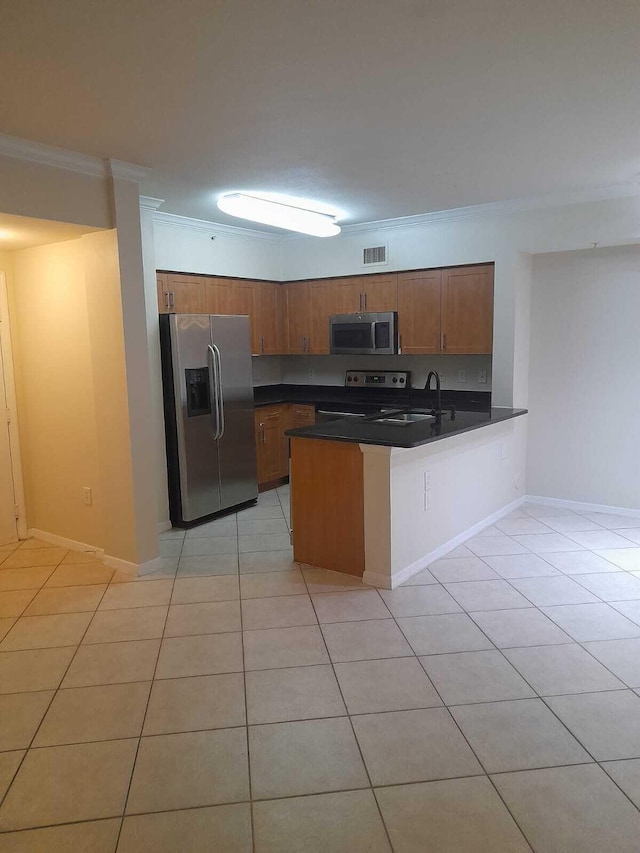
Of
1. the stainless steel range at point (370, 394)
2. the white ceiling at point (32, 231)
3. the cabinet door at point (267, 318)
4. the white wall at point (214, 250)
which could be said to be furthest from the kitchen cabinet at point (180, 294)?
the stainless steel range at point (370, 394)

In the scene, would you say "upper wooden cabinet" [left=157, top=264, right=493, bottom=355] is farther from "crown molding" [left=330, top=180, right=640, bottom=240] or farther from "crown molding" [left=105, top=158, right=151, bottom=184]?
"crown molding" [left=105, top=158, right=151, bottom=184]

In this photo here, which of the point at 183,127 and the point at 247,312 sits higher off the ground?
the point at 183,127

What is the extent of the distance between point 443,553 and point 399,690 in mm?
1716

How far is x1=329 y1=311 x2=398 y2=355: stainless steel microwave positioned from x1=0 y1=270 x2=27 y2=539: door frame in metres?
2.94

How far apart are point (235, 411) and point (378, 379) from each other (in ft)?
5.66

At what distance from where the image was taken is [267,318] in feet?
20.7

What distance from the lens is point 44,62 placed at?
226 centimetres

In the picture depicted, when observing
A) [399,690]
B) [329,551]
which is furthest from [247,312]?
[399,690]

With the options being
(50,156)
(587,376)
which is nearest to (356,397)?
(587,376)

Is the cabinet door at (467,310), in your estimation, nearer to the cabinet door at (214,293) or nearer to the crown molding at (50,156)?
the cabinet door at (214,293)

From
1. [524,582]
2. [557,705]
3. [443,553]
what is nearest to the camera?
[557,705]

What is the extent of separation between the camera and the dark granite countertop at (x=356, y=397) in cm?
572

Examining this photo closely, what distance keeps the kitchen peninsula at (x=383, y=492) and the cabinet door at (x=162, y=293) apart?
183cm

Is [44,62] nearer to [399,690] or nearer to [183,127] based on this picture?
[183,127]
